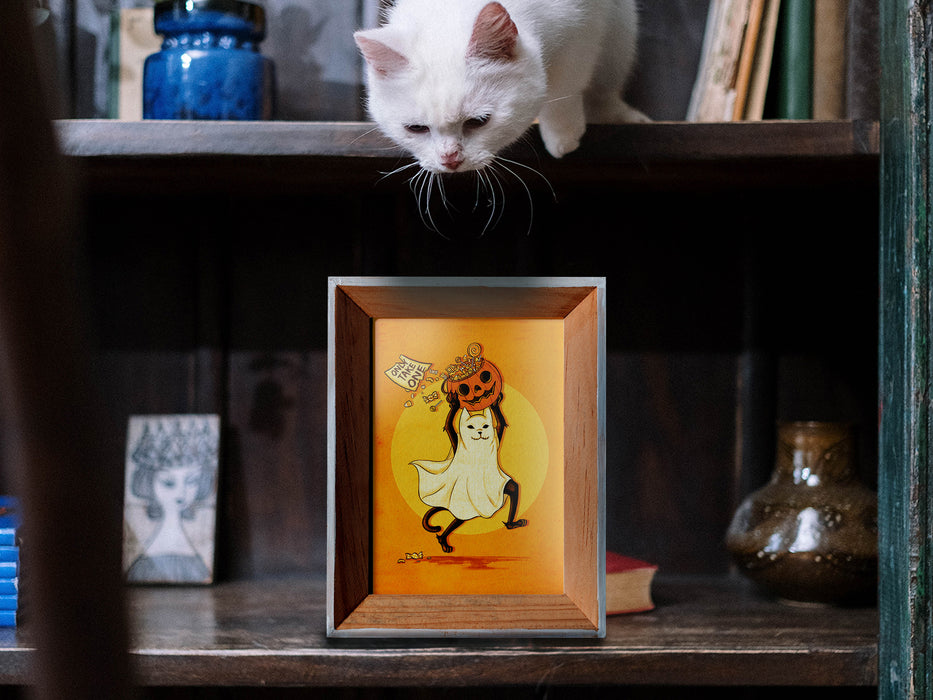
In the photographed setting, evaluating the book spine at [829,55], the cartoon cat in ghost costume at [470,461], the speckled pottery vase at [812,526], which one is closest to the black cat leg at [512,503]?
the cartoon cat in ghost costume at [470,461]

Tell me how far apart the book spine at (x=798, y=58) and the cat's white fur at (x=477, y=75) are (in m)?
0.23

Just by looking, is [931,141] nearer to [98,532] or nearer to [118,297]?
[98,532]

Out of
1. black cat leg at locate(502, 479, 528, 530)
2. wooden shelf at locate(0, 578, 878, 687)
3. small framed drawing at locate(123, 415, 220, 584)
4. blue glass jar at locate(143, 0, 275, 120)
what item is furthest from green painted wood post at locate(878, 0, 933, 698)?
small framed drawing at locate(123, 415, 220, 584)

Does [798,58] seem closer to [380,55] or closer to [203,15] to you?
[380,55]

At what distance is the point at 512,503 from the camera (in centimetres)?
89

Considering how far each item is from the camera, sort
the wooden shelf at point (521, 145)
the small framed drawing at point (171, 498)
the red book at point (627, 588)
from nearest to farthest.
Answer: the wooden shelf at point (521, 145)
the red book at point (627, 588)
the small framed drawing at point (171, 498)

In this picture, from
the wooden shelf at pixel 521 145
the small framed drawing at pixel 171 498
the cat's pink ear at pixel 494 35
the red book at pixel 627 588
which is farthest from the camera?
the small framed drawing at pixel 171 498

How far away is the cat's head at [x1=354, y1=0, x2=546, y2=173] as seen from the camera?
2.42 feet

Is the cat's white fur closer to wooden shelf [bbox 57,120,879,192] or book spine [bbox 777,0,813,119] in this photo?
wooden shelf [bbox 57,120,879,192]

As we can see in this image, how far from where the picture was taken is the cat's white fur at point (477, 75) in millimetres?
737

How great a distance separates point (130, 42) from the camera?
105cm

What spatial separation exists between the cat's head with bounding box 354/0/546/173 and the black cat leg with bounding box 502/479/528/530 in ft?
1.13

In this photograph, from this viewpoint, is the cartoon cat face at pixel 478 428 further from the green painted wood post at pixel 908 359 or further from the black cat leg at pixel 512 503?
the green painted wood post at pixel 908 359

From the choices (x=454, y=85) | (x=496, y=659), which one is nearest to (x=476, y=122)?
(x=454, y=85)
